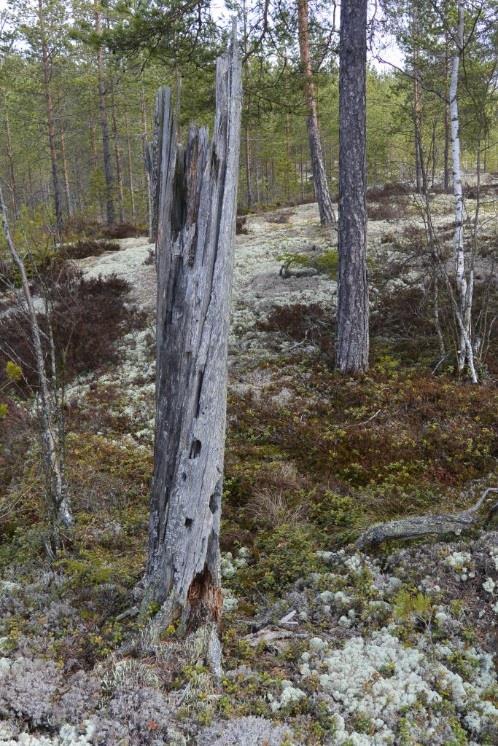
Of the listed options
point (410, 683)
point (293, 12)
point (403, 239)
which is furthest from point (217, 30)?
point (410, 683)

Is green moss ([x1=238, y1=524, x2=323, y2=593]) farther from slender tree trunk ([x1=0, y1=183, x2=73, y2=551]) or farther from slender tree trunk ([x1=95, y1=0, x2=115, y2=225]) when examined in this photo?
slender tree trunk ([x1=95, y1=0, x2=115, y2=225])

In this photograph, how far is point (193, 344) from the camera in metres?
3.43

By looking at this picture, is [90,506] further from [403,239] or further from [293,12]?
[403,239]

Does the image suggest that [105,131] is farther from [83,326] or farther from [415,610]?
[415,610]

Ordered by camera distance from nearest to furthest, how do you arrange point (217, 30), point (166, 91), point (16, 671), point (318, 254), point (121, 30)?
point (16, 671) < point (166, 91) < point (121, 30) < point (217, 30) < point (318, 254)

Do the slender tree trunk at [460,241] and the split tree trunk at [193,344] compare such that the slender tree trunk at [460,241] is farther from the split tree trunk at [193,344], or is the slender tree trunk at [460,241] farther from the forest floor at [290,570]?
the split tree trunk at [193,344]

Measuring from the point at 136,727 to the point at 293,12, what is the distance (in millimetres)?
11071

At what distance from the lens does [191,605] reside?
11.6ft

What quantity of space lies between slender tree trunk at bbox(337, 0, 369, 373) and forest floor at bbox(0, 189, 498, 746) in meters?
0.60

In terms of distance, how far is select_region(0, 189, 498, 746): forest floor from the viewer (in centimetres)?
292

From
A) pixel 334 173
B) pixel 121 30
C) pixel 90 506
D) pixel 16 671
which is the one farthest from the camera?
pixel 334 173

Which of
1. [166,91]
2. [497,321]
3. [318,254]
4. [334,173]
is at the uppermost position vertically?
[334,173]

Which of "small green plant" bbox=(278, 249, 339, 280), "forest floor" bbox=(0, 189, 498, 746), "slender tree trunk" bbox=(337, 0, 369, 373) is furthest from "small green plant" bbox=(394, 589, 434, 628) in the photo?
"small green plant" bbox=(278, 249, 339, 280)

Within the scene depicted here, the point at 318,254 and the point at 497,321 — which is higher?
the point at 318,254
